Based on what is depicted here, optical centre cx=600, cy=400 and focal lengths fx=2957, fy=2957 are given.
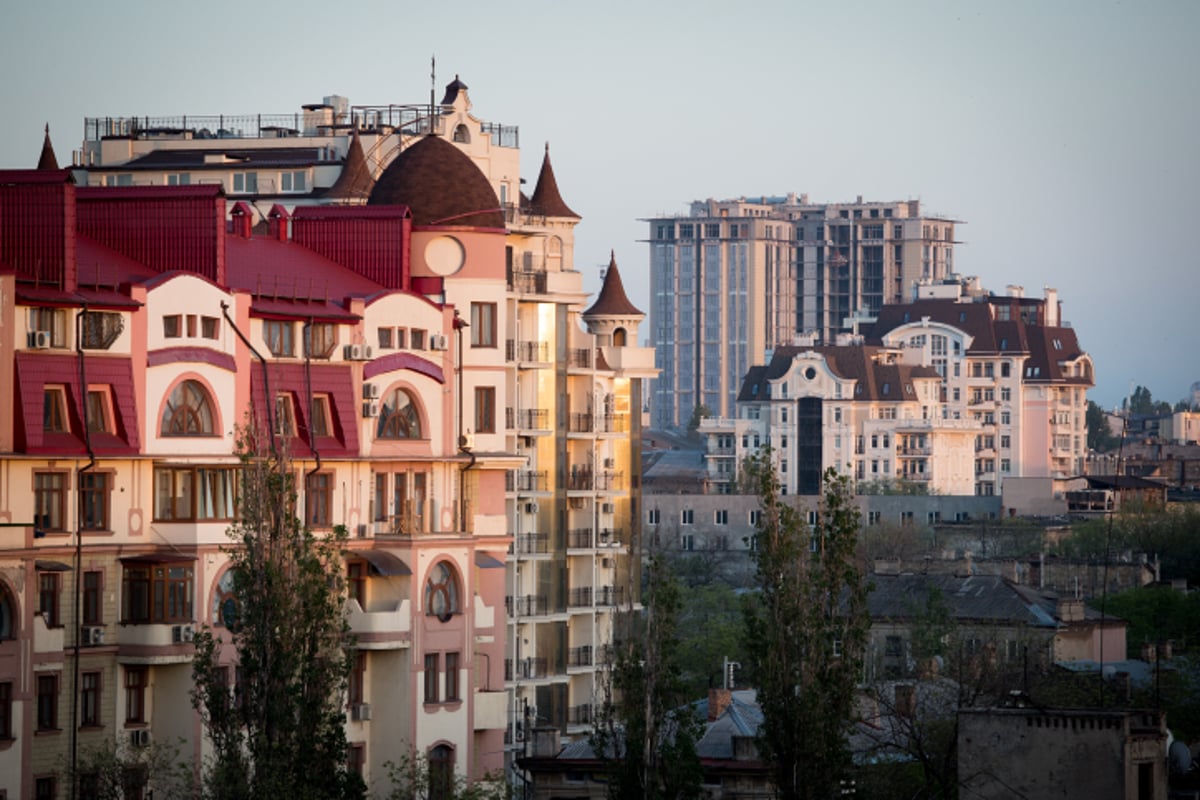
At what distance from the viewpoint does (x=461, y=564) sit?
182 feet

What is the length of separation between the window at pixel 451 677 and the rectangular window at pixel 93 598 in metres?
8.38

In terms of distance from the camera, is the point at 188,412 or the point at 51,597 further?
the point at 188,412

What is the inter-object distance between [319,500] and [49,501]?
6.61 metres

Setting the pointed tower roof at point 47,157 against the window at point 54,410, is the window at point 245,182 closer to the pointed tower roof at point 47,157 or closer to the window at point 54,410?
the pointed tower roof at point 47,157

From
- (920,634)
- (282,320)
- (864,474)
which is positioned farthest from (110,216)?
(864,474)

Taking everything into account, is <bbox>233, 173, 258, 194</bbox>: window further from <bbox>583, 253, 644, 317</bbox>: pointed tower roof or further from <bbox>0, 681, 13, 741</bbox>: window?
<bbox>0, 681, 13, 741</bbox>: window

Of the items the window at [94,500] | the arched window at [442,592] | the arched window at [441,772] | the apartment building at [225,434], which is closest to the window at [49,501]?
the apartment building at [225,434]

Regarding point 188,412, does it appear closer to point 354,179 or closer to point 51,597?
point 51,597

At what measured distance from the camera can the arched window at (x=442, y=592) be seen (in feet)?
179

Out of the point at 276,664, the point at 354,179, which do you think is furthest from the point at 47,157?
the point at 276,664

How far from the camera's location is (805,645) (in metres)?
50.3

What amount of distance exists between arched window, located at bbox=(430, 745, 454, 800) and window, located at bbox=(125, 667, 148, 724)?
17.6 ft

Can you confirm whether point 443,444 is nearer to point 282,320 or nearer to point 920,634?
point 282,320

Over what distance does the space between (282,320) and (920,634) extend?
137ft
